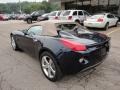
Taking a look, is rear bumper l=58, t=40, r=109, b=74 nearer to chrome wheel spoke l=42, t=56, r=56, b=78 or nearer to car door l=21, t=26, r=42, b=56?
chrome wheel spoke l=42, t=56, r=56, b=78

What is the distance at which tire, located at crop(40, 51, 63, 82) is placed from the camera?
4.04 metres

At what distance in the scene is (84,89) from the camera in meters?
3.90

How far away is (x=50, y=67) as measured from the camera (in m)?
4.30

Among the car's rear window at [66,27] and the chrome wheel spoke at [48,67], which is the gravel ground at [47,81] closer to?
the chrome wheel spoke at [48,67]

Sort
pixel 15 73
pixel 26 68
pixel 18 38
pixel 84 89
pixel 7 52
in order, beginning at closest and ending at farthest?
pixel 84 89 → pixel 15 73 → pixel 26 68 → pixel 18 38 → pixel 7 52

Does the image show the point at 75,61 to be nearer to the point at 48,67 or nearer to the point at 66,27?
the point at 48,67

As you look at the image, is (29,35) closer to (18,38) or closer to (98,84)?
(18,38)

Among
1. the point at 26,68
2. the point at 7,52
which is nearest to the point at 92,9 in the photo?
the point at 7,52

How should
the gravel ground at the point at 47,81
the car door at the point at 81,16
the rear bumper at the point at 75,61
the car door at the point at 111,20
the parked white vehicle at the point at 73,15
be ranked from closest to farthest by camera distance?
the rear bumper at the point at 75,61 < the gravel ground at the point at 47,81 < the car door at the point at 111,20 < the parked white vehicle at the point at 73,15 < the car door at the point at 81,16

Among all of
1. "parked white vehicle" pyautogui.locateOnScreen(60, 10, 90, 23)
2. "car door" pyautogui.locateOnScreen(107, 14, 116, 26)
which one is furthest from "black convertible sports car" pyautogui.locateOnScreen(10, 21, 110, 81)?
"parked white vehicle" pyautogui.locateOnScreen(60, 10, 90, 23)

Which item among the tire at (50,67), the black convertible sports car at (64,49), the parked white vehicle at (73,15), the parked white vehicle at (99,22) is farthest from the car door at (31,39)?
the parked white vehicle at (73,15)

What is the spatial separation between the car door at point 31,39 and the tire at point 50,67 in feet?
2.11

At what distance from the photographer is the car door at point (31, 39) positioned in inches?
198

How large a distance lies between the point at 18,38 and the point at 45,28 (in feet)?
6.04
